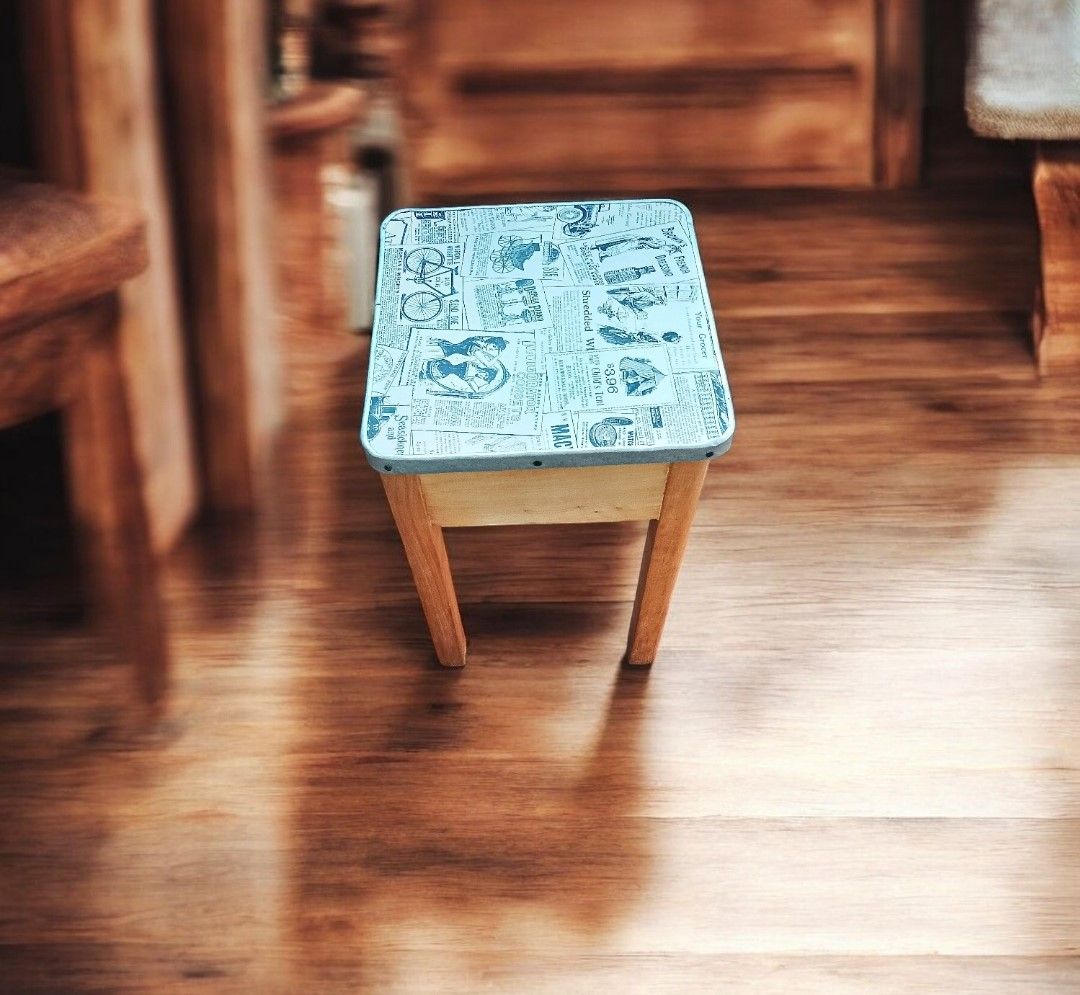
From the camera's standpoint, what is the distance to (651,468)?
1.24m

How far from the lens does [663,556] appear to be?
4.44 ft

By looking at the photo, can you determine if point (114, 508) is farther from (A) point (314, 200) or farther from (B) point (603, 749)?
(A) point (314, 200)

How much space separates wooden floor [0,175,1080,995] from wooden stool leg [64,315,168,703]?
4 centimetres

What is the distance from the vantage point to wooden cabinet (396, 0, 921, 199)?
242cm

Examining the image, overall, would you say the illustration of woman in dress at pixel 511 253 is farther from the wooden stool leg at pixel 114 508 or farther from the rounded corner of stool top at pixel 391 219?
the wooden stool leg at pixel 114 508

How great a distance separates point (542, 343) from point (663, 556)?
252mm

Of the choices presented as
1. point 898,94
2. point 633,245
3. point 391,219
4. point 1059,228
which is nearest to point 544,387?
point 633,245

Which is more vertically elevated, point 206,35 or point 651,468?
point 206,35

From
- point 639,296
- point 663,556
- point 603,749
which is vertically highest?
point 639,296

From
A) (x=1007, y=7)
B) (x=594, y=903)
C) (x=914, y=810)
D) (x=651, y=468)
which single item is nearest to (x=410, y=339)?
(x=651, y=468)

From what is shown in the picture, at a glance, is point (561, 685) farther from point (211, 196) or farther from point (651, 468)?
point (211, 196)

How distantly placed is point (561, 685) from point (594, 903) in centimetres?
29

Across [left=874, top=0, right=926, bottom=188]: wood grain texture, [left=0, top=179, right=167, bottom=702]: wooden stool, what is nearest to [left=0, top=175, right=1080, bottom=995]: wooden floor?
[left=0, top=179, right=167, bottom=702]: wooden stool

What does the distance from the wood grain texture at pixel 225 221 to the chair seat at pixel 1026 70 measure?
0.99 m
